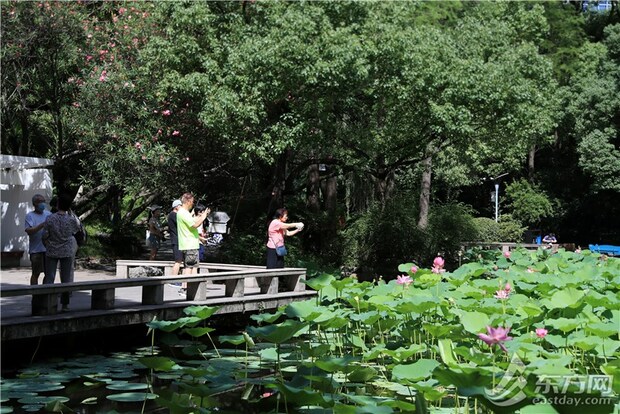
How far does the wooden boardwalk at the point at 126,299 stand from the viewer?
932cm

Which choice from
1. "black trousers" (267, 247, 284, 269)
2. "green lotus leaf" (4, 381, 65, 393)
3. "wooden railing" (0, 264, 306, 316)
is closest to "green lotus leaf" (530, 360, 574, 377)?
"green lotus leaf" (4, 381, 65, 393)

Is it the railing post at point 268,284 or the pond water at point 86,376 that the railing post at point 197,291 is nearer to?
the pond water at point 86,376

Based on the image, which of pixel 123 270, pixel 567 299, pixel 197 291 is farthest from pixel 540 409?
pixel 123 270

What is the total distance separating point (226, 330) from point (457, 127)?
7.53 meters

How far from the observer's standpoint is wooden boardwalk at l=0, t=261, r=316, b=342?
9320 millimetres

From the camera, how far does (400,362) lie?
26.8 ft

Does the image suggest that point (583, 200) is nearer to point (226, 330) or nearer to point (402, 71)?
point (402, 71)

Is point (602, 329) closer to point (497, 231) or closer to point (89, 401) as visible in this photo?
point (89, 401)

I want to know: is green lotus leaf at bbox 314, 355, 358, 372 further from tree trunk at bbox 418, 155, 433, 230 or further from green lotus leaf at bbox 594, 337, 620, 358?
tree trunk at bbox 418, 155, 433, 230

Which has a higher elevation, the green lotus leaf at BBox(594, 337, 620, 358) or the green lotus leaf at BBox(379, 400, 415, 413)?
the green lotus leaf at BBox(594, 337, 620, 358)

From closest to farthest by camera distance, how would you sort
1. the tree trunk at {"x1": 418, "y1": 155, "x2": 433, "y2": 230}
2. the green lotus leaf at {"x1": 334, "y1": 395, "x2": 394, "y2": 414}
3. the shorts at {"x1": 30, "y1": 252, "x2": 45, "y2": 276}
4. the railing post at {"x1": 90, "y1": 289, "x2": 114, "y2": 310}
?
the green lotus leaf at {"x1": 334, "y1": 395, "x2": 394, "y2": 414} < the railing post at {"x1": 90, "y1": 289, "x2": 114, "y2": 310} < the shorts at {"x1": 30, "y1": 252, "x2": 45, "y2": 276} < the tree trunk at {"x1": 418, "y1": 155, "x2": 433, "y2": 230}

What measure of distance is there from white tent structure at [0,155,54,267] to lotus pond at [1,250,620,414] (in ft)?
27.3

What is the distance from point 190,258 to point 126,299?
1067mm

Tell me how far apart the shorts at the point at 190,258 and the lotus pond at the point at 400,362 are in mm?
1308
